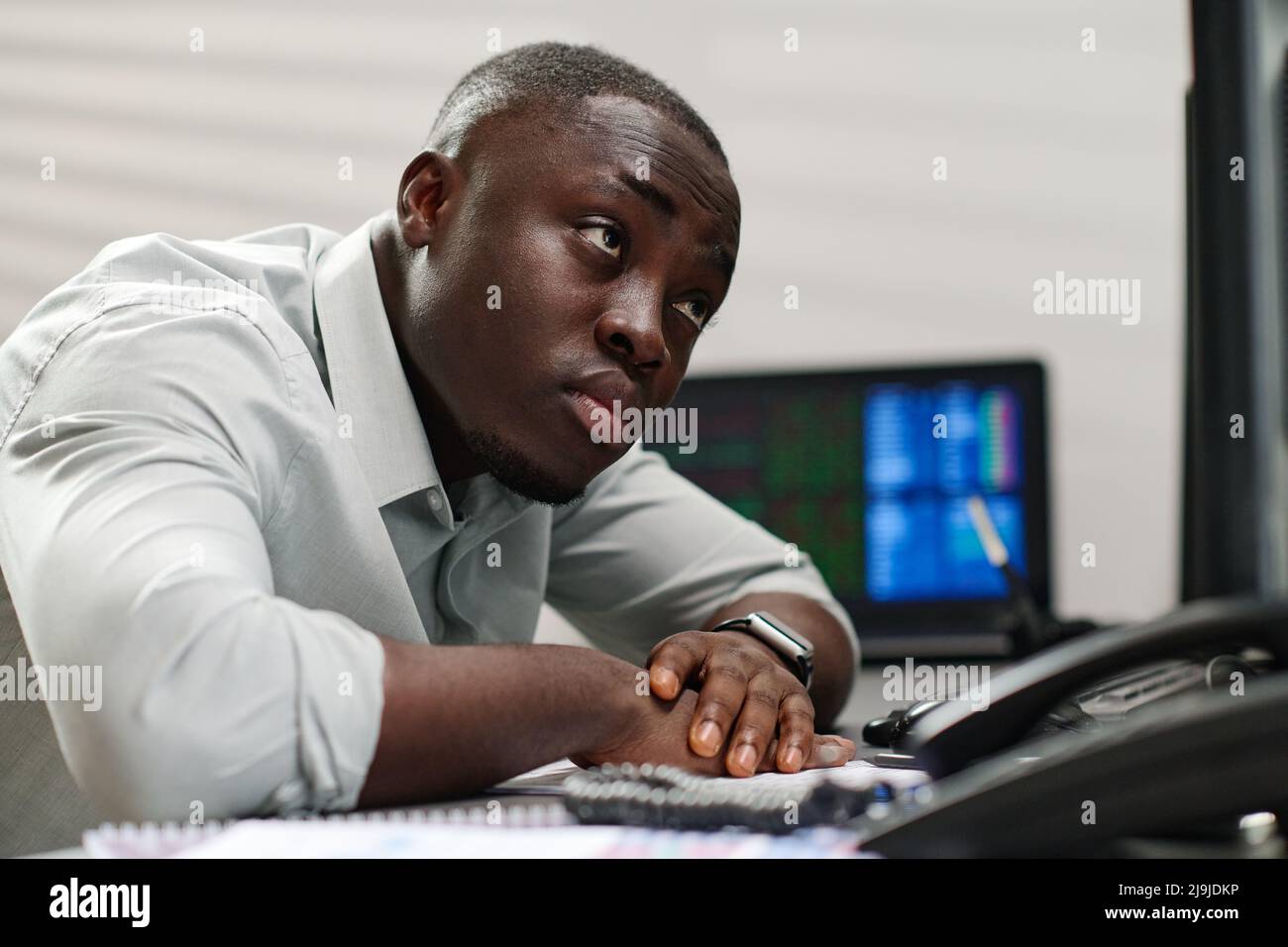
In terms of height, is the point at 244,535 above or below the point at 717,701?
above

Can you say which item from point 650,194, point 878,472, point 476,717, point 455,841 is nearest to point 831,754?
point 476,717

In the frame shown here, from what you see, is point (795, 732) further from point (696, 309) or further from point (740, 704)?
point (696, 309)

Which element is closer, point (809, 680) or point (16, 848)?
point (16, 848)

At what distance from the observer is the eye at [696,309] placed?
0.97 m

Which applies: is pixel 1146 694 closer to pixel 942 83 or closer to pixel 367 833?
pixel 367 833

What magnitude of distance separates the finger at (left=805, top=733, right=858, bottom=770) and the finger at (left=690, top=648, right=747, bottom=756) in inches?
2.4

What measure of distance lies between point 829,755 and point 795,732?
28mm

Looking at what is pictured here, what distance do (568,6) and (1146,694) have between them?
1.87m

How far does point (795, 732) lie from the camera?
0.73 meters

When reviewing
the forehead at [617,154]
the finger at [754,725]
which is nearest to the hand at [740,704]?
the finger at [754,725]

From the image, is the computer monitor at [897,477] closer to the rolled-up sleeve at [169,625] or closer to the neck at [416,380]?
the neck at [416,380]

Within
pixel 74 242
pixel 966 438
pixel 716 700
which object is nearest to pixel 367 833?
pixel 716 700

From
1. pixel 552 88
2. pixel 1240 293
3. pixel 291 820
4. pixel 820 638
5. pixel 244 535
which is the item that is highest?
pixel 552 88

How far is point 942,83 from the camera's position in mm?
2102
